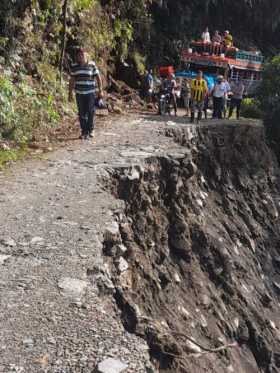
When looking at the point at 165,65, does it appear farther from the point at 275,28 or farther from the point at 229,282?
the point at 229,282

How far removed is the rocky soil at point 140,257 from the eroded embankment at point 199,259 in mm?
25

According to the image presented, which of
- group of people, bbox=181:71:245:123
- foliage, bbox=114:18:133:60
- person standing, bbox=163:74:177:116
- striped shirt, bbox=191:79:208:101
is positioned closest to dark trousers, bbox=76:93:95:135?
group of people, bbox=181:71:245:123

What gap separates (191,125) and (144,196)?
5744 millimetres

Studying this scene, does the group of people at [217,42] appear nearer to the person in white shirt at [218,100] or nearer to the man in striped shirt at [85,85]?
the person in white shirt at [218,100]

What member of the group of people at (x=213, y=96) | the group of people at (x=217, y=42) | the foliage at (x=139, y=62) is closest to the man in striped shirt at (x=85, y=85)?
the group of people at (x=213, y=96)

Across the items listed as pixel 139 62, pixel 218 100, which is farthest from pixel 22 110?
pixel 139 62

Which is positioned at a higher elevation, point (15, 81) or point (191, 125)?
point (15, 81)

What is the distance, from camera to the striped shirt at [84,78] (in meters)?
9.88

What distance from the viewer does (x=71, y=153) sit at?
894cm

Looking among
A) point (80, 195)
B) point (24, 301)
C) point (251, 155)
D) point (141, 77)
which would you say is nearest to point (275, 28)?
point (141, 77)

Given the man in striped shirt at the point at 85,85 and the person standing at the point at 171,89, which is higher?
the man in striped shirt at the point at 85,85

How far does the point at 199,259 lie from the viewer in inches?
342

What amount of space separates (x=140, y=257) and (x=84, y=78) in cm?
441

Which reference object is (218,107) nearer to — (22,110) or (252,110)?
(252,110)
